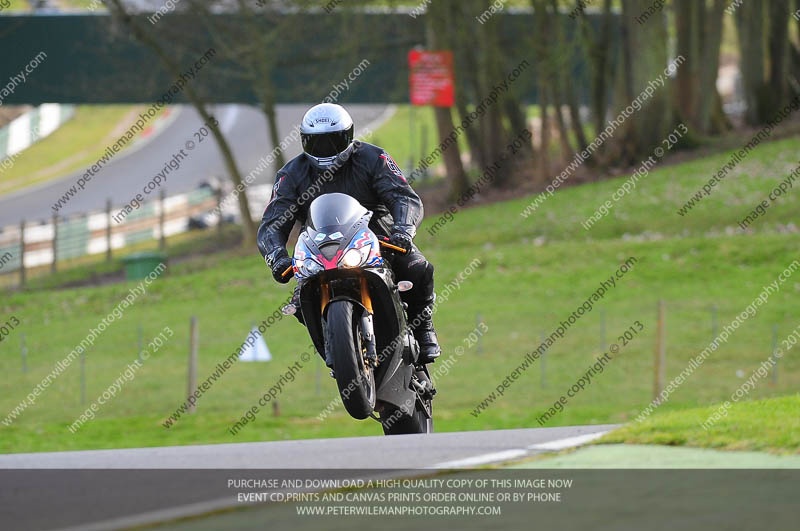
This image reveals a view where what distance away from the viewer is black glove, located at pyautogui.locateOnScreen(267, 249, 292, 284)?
7.80m

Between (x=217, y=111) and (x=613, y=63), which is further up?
(x=613, y=63)

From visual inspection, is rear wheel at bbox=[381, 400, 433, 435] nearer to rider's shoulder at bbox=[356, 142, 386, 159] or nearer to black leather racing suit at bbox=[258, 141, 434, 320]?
black leather racing suit at bbox=[258, 141, 434, 320]

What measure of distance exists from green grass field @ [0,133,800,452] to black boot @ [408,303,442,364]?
7.19m

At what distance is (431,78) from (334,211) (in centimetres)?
2597

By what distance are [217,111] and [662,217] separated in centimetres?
3392

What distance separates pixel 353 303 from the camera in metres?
7.39

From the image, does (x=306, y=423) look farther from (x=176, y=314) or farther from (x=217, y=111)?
(x=217, y=111)

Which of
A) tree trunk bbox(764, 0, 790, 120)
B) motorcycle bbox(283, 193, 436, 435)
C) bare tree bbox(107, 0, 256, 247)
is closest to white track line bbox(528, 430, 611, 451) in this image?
motorcycle bbox(283, 193, 436, 435)

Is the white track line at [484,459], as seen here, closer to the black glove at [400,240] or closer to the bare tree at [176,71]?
the black glove at [400,240]

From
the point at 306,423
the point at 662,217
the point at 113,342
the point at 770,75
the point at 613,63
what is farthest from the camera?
the point at 613,63

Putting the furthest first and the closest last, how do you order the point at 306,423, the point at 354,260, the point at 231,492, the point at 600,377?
the point at 600,377 → the point at 306,423 → the point at 354,260 → the point at 231,492

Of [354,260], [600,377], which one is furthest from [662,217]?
[354,260]

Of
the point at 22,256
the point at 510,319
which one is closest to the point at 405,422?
the point at 510,319

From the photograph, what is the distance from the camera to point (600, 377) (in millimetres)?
20047
